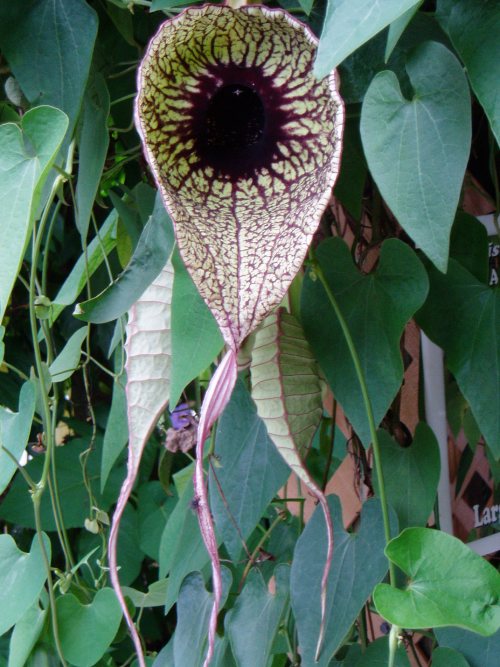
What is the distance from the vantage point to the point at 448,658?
51 cm

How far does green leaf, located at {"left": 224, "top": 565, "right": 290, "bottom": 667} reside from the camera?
0.57 meters

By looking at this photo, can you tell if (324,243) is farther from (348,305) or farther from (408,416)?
(408,416)

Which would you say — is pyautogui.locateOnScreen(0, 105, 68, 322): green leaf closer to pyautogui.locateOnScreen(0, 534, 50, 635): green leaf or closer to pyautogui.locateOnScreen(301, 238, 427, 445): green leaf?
pyautogui.locateOnScreen(301, 238, 427, 445): green leaf

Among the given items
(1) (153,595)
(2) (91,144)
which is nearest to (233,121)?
(2) (91,144)

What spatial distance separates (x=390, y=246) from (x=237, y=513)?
0.22 m

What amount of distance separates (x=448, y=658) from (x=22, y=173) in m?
0.40

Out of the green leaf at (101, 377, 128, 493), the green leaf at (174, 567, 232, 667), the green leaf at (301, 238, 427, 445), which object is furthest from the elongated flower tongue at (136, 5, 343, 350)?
the green leaf at (174, 567, 232, 667)

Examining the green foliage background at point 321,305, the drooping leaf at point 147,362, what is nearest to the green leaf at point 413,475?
the green foliage background at point 321,305

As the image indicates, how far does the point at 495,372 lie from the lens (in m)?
0.52

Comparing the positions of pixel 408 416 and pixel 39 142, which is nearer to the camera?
pixel 39 142

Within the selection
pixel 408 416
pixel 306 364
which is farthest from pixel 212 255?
pixel 408 416

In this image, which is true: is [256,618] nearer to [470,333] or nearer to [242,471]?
[242,471]

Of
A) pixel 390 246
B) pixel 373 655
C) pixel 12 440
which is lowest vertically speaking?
pixel 373 655

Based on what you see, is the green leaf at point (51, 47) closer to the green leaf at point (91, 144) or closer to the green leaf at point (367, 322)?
the green leaf at point (91, 144)
